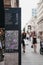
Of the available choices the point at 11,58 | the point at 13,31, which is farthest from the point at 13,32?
the point at 11,58

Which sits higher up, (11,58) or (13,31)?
(13,31)

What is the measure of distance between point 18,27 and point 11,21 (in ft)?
1.02

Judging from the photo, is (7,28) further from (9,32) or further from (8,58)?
(8,58)

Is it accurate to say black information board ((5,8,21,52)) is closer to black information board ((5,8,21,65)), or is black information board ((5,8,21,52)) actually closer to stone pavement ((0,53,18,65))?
black information board ((5,8,21,65))

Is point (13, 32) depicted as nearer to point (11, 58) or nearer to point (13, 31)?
point (13, 31)

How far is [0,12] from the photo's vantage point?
21.9 feet

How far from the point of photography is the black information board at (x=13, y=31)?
28.9ft

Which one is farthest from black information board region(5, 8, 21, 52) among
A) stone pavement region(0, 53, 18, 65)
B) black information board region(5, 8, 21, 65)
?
stone pavement region(0, 53, 18, 65)

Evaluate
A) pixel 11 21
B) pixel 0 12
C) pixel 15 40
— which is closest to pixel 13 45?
pixel 15 40

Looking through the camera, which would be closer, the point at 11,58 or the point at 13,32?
the point at 13,32

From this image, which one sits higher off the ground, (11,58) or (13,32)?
(13,32)

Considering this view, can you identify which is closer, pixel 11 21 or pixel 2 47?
pixel 2 47

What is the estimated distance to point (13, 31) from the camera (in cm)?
908

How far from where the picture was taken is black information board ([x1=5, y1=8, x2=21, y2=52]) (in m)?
8.80
